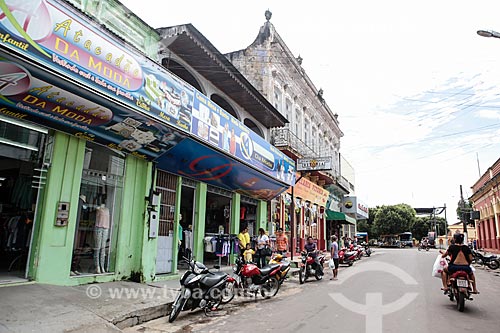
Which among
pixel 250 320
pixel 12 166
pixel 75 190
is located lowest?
pixel 250 320

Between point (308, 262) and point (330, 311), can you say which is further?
point (308, 262)

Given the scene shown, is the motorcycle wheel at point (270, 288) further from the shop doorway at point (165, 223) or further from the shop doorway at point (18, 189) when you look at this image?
the shop doorway at point (18, 189)

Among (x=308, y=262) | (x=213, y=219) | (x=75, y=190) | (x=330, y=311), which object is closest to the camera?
(x=330, y=311)

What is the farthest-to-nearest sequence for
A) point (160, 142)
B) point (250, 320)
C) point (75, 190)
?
point (160, 142) < point (75, 190) < point (250, 320)

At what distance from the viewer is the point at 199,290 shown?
729cm

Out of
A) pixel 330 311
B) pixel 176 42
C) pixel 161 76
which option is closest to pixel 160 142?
pixel 161 76

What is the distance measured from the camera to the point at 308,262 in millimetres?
13094

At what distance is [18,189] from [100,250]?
8.03ft

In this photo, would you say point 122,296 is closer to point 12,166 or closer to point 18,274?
point 18,274

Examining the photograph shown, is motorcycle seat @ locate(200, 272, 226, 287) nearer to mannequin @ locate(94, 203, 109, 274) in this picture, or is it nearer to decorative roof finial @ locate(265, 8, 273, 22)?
mannequin @ locate(94, 203, 109, 274)

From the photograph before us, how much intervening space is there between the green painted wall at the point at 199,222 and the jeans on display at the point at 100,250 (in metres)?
3.90

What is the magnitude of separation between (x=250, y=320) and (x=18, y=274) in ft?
16.4

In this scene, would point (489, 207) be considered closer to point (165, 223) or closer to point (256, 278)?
point (256, 278)

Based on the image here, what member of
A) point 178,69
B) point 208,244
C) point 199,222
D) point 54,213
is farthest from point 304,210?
point 54,213
